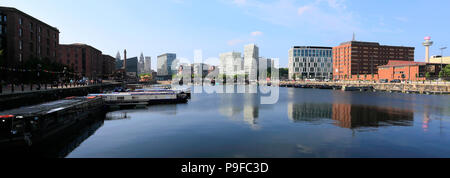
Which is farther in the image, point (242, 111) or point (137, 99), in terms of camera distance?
point (137, 99)

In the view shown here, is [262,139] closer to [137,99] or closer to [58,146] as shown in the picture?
[58,146]

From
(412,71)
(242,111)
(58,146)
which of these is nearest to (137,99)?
(242,111)

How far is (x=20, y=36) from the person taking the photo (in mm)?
97875

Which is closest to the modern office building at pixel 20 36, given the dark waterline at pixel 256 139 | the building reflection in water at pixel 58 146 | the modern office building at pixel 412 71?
the building reflection in water at pixel 58 146

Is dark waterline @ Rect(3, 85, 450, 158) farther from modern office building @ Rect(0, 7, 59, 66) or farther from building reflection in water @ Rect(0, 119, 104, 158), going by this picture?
modern office building @ Rect(0, 7, 59, 66)

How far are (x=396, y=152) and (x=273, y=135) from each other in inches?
498

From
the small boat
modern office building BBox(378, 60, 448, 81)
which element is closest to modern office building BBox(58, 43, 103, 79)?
the small boat

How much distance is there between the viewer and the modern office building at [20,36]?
304ft

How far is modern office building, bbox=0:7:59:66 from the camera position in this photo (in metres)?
92.6

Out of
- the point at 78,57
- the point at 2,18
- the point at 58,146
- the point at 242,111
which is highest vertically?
the point at 2,18

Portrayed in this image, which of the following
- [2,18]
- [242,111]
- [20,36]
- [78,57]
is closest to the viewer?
[242,111]

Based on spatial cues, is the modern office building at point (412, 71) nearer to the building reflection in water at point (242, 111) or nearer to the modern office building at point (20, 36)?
the building reflection in water at point (242, 111)

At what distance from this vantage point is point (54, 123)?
31.1m

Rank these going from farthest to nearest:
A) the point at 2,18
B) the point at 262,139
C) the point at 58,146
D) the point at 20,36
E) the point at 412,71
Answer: the point at 412,71 < the point at 20,36 < the point at 2,18 < the point at 262,139 < the point at 58,146
